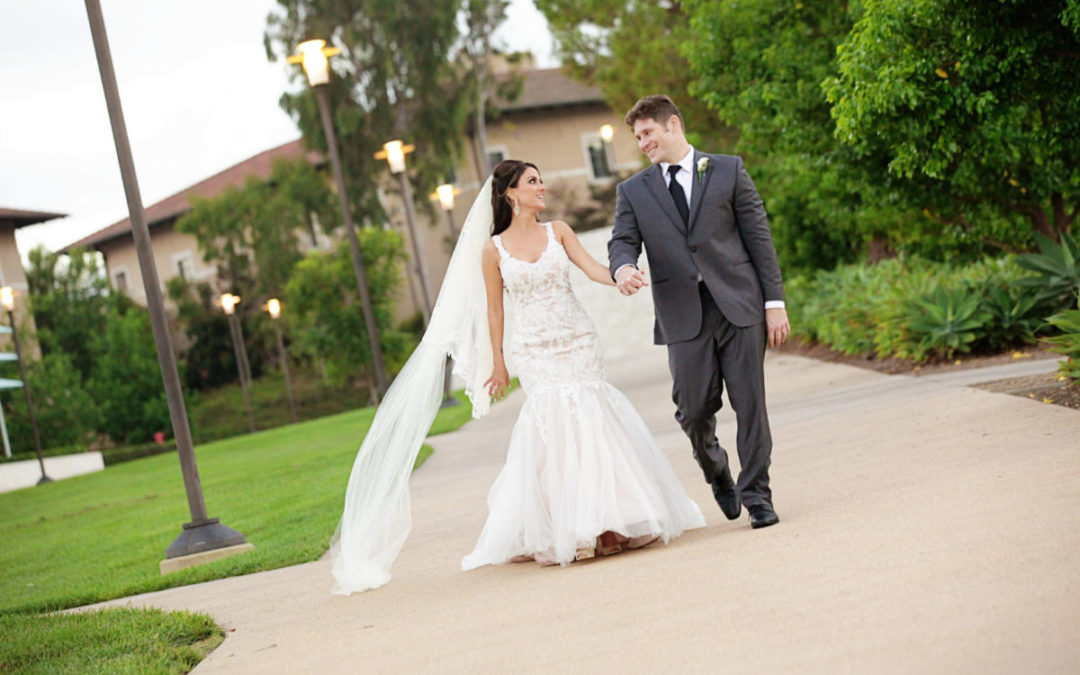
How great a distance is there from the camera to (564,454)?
692 cm

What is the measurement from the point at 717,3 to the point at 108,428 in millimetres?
35865

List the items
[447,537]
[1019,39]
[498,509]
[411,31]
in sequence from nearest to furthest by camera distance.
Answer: [498,509]
[447,537]
[1019,39]
[411,31]

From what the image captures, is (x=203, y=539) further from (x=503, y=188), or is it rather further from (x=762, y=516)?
(x=762, y=516)

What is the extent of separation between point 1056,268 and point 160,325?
894 cm

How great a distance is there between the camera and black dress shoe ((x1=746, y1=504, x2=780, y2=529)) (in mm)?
6590

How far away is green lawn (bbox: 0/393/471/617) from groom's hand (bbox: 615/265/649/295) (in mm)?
4066

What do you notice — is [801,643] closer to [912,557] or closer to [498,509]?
[912,557]

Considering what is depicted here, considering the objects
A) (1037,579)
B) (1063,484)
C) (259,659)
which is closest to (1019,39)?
(1063,484)

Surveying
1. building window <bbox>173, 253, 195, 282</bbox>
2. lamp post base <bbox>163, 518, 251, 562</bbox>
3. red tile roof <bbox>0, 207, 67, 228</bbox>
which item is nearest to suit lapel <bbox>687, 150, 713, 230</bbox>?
lamp post base <bbox>163, 518, 251, 562</bbox>

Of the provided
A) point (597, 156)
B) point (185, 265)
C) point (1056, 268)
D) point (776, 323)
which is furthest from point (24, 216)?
point (776, 323)

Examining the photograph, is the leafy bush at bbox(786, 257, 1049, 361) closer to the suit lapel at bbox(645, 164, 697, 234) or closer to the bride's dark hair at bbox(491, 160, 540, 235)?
the suit lapel at bbox(645, 164, 697, 234)

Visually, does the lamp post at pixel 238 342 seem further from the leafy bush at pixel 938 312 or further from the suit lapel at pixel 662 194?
the suit lapel at pixel 662 194

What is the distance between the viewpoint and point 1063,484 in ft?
19.8

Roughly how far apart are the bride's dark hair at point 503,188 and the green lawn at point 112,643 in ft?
9.39
